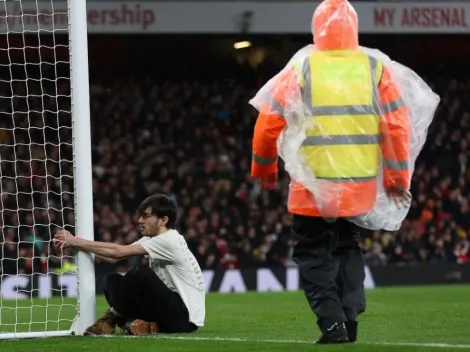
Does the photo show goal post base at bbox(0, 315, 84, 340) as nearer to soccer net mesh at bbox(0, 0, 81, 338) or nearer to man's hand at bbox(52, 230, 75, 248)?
man's hand at bbox(52, 230, 75, 248)

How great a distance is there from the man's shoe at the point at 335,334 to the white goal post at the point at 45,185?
87.8 inches

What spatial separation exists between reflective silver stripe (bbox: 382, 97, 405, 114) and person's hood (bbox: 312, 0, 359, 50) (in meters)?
0.39

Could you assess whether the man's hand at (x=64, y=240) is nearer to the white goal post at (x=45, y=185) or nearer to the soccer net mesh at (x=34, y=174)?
the white goal post at (x=45, y=185)

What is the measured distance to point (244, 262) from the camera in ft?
69.6

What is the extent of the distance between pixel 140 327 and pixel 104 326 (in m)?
0.27

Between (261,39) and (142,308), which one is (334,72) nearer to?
(142,308)

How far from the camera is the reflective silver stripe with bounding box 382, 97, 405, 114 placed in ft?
21.5

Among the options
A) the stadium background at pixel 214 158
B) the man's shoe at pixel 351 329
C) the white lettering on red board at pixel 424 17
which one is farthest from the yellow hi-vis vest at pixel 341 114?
the white lettering on red board at pixel 424 17

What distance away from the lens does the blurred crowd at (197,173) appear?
21.3 meters

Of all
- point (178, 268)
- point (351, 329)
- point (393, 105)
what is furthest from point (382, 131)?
point (178, 268)

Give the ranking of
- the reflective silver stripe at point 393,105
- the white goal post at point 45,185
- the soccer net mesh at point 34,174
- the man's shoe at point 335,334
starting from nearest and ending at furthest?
the man's shoe at point 335,334 < the reflective silver stripe at point 393,105 < the white goal post at point 45,185 < the soccer net mesh at point 34,174

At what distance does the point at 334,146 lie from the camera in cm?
657

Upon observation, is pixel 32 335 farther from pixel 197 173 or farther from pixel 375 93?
pixel 197 173

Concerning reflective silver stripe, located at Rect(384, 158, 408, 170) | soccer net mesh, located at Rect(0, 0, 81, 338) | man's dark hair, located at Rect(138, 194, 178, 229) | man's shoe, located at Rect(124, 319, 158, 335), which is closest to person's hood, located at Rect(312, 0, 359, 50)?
reflective silver stripe, located at Rect(384, 158, 408, 170)
